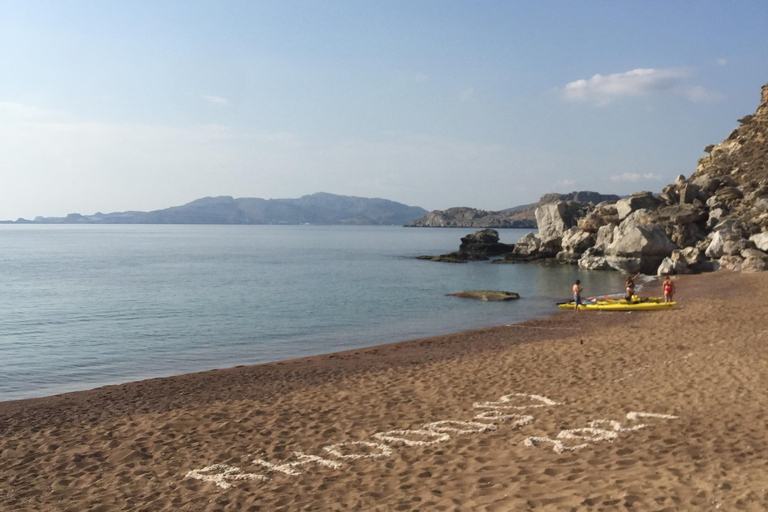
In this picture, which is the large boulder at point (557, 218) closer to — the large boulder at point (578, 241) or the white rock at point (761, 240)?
the large boulder at point (578, 241)

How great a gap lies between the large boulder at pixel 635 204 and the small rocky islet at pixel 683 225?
0.09 meters

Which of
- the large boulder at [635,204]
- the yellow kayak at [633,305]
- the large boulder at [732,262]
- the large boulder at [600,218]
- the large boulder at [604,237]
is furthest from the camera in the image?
the large boulder at [600,218]

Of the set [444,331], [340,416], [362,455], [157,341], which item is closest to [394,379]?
[340,416]

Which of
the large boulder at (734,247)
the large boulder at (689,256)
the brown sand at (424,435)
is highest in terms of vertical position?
the large boulder at (734,247)

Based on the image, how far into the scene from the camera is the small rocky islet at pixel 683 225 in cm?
4097

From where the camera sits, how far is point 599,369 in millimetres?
13930

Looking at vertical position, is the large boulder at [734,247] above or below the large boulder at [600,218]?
below

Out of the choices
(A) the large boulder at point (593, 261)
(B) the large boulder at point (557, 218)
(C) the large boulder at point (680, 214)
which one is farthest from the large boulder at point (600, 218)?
(B) the large boulder at point (557, 218)

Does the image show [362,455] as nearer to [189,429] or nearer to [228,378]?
[189,429]

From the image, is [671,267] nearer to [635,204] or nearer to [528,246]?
[635,204]

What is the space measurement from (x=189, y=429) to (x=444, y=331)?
1511cm

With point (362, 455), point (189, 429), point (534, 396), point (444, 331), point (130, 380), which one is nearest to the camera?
point (362, 455)

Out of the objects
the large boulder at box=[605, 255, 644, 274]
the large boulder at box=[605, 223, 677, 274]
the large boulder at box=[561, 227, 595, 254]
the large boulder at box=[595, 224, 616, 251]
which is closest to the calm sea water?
the large boulder at box=[605, 255, 644, 274]

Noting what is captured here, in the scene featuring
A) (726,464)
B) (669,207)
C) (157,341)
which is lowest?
(157,341)
